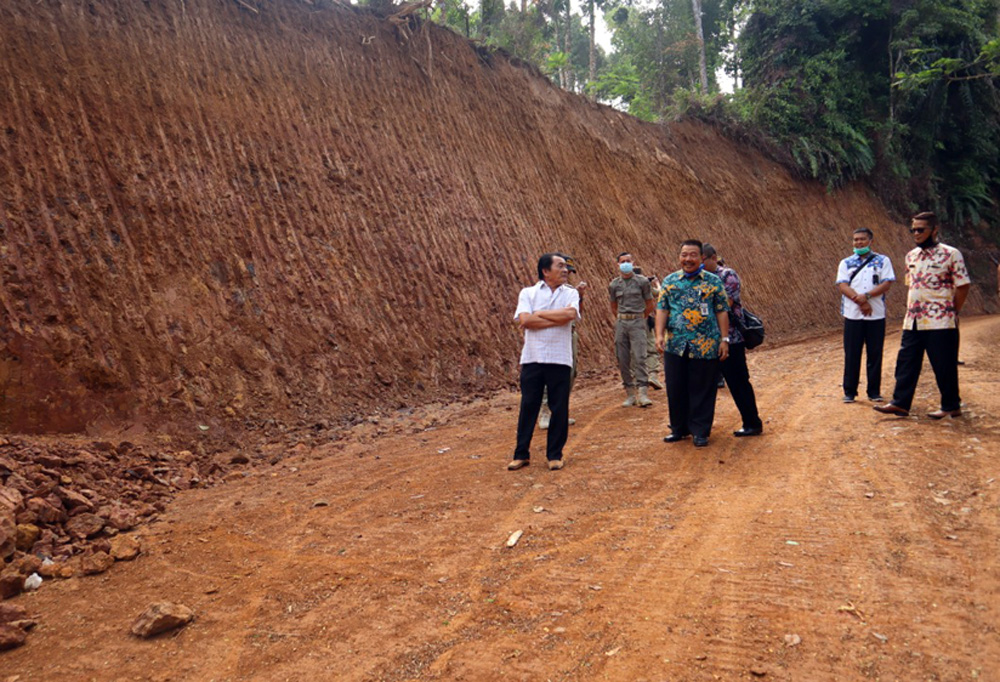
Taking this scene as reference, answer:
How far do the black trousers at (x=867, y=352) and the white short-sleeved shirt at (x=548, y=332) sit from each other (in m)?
3.21

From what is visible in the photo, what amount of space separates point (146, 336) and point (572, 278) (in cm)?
802

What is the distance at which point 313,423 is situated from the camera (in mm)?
7422

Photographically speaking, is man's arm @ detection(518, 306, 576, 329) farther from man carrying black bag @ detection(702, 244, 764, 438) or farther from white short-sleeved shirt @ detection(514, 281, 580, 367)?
man carrying black bag @ detection(702, 244, 764, 438)

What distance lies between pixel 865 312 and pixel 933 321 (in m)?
0.92

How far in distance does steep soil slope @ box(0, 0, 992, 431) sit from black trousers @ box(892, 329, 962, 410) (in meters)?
5.48

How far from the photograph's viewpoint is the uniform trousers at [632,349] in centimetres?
769

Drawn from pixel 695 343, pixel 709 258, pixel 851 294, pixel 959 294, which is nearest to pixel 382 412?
pixel 695 343

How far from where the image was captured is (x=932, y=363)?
573 centimetres

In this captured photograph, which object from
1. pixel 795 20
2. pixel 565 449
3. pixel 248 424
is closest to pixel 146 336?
pixel 248 424

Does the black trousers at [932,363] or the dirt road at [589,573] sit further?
the black trousers at [932,363]

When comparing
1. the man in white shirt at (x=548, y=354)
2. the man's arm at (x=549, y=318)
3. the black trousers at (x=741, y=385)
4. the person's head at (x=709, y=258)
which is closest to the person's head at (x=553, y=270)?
the man in white shirt at (x=548, y=354)

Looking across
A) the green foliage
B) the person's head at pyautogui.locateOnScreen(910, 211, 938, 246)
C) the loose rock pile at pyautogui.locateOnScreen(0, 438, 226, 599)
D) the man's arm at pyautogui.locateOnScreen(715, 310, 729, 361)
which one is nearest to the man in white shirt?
the man's arm at pyautogui.locateOnScreen(715, 310, 729, 361)

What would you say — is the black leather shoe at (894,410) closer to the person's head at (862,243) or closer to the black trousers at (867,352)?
the black trousers at (867,352)

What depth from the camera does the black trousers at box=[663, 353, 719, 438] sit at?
5.50 metres
